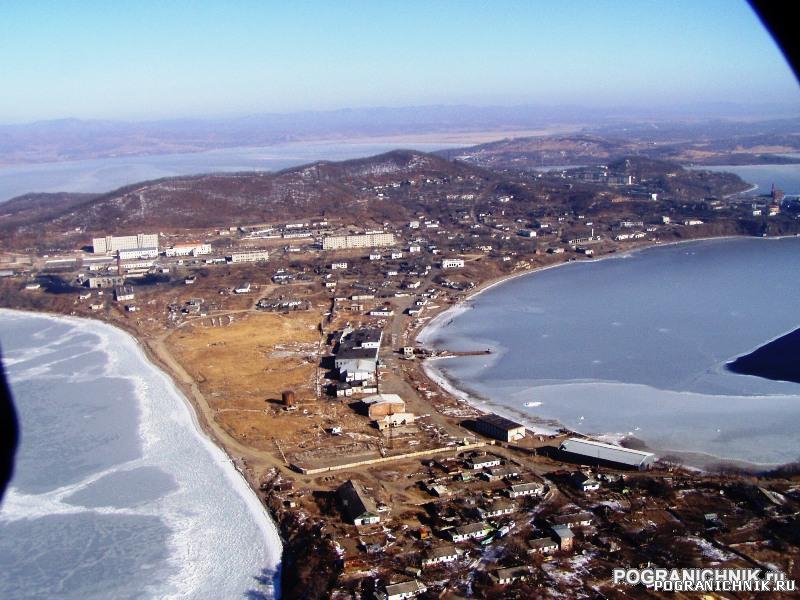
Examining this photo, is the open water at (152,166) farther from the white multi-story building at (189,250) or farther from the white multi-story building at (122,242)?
the white multi-story building at (189,250)

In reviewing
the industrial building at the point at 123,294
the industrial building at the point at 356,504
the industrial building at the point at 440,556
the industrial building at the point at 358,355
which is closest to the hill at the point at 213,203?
the industrial building at the point at 123,294

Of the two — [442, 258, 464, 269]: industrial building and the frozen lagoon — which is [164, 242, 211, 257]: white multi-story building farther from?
the frozen lagoon

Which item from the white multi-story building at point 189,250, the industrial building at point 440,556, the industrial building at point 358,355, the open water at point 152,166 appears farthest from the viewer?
the open water at point 152,166

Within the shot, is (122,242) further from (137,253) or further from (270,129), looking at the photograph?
(270,129)

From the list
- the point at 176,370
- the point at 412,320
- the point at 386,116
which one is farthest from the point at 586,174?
the point at 386,116

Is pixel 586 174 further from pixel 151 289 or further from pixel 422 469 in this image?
pixel 422 469
